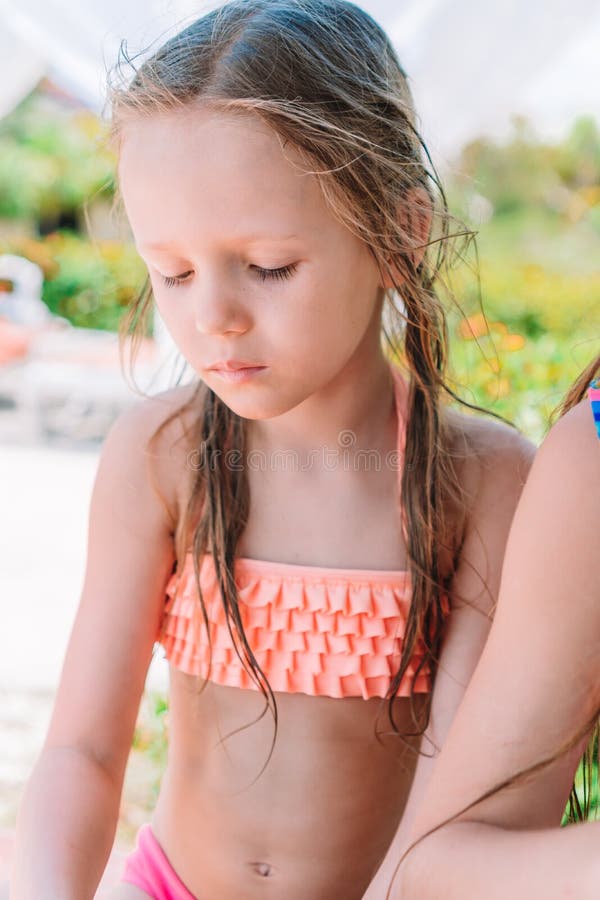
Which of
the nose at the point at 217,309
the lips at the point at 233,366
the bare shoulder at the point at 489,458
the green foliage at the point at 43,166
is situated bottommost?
the bare shoulder at the point at 489,458

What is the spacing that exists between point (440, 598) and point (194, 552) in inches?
14.0

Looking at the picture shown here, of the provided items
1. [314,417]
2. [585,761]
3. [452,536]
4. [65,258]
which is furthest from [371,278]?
[65,258]

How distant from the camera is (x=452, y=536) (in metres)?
1.49

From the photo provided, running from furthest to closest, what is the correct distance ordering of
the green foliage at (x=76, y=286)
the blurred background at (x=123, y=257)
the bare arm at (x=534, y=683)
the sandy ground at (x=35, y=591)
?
the green foliage at (x=76, y=286), the sandy ground at (x=35, y=591), the blurred background at (x=123, y=257), the bare arm at (x=534, y=683)

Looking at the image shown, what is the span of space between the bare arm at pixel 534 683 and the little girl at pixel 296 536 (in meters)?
0.41

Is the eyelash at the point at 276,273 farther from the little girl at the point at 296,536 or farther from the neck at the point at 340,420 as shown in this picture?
the neck at the point at 340,420

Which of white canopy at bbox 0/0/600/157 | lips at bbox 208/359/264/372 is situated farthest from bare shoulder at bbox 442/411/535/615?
white canopy at bbox 0/0/600/157

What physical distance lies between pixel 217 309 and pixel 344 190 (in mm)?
234

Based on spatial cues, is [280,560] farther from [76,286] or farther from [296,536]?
[76,286]

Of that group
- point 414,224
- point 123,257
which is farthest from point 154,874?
point 123,257

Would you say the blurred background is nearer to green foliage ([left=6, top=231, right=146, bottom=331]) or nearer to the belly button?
green foliage ([left=6, top=231, right=146, bottom=331])

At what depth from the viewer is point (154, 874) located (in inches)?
61.9

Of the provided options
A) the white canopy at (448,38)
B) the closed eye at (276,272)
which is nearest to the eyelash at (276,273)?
the closed eye at (276,272)

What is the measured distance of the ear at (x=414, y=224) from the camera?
1443 millimetres
